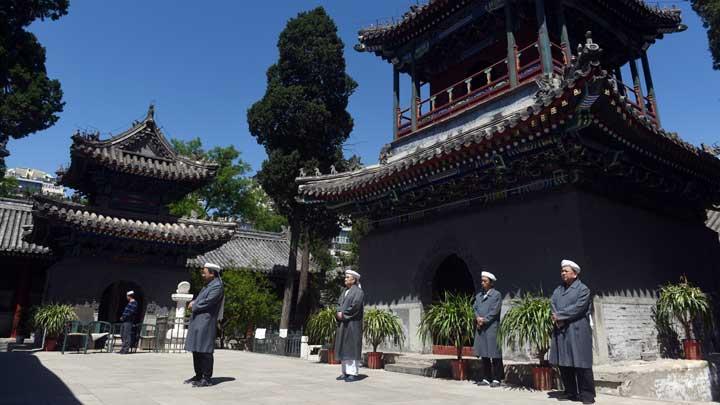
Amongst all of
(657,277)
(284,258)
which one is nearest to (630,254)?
(657,277)

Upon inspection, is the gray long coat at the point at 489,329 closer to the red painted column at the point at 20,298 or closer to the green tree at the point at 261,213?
the red painted column at the point at 20,298

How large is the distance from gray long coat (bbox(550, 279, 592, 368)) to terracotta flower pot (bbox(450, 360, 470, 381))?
2.58 meters

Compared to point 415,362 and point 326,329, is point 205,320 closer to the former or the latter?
point 415,362

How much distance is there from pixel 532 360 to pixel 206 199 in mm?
28808

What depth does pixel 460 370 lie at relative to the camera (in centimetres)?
884

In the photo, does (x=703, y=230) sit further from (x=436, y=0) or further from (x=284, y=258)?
(x=284, y=258)

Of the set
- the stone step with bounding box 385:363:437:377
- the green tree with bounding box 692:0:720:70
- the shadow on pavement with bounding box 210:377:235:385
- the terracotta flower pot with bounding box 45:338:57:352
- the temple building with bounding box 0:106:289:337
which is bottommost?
the shadow on pavement with bounding box 210:377:235:385

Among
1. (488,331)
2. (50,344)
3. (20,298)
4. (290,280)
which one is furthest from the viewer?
(290,280)

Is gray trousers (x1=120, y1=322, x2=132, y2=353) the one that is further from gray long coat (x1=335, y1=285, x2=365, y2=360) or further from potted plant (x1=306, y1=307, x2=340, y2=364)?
gray long coat (x1=335, y1=285, x2=365, y2=360)

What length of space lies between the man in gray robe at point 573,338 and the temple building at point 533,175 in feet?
6.95

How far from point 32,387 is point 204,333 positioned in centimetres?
228

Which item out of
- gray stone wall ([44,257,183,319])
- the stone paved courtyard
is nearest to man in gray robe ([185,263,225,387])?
the stone paved courtyard

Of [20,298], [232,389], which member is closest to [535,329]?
[232,389]

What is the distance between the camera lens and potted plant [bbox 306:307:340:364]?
11.7 meters
